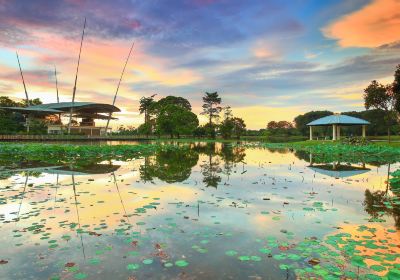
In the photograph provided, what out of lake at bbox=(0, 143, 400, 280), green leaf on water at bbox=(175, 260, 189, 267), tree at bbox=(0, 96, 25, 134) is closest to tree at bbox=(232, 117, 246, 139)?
tree at bbox=(0, 96, 25, 134)

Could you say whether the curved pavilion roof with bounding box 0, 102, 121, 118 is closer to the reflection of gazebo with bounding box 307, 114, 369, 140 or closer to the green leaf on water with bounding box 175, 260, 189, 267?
the reflection of gazebo with bounding box 307, 114, 369, 140

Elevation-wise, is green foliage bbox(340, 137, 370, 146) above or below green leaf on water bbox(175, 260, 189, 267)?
above

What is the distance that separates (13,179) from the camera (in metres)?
11.5

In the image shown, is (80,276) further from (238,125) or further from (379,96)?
(238,125)

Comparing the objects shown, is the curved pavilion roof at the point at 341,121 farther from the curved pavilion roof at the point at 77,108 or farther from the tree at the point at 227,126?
the curved pavilion roof at the point at 77,108

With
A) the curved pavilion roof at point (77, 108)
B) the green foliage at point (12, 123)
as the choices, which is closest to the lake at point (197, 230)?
the green foliage at point (12, 123)

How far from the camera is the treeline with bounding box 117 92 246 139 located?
202 feet

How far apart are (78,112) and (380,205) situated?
71.5m

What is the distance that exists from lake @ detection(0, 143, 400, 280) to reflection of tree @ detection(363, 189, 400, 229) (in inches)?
1.0

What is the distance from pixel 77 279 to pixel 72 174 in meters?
9.88

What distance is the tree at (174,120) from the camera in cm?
6103

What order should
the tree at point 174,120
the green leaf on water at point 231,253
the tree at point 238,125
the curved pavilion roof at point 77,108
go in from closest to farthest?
the green leaf on water at point 231,253 < the tree at point 174,120 < the curved pavilion roof at point 77,108 < the tree at point 238,125

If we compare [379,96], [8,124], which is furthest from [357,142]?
[8,124]

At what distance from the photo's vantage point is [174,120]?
6084 centimetres
